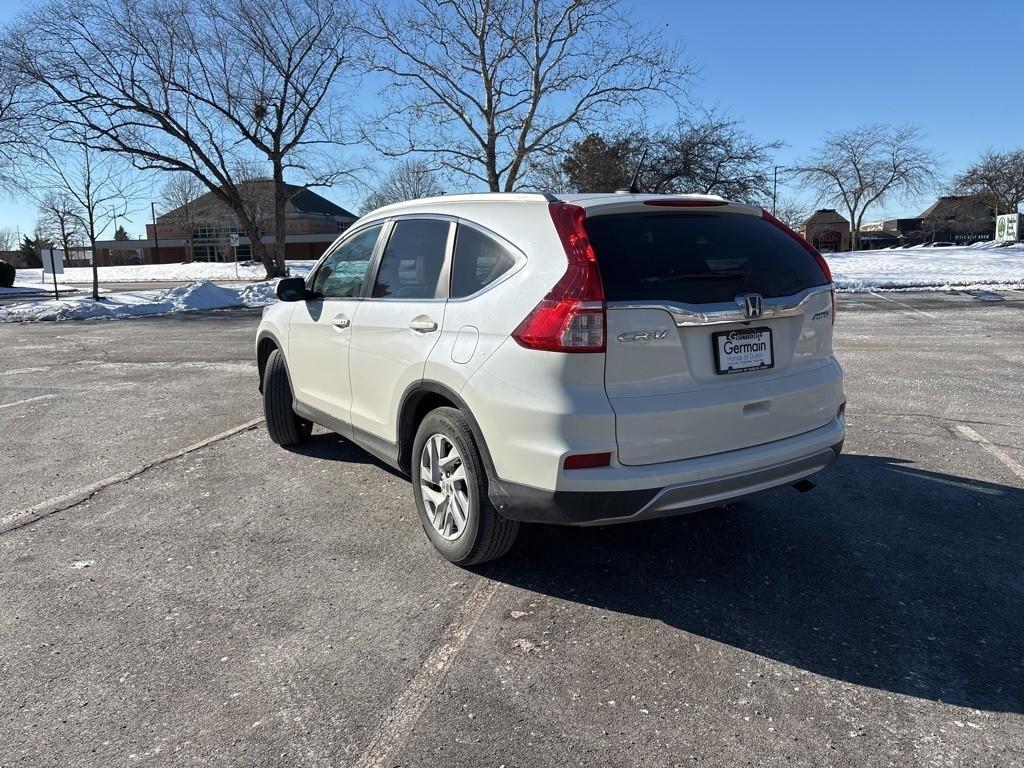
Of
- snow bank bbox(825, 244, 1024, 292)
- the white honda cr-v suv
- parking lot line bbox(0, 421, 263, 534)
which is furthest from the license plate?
snow bank bbox(825, 244, 1024, 292)

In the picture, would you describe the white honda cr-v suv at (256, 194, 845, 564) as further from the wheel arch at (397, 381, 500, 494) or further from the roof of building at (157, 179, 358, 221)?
the roof of building at (157, 179, 358, 221)

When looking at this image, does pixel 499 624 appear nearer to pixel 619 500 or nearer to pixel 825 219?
pixel 619 500

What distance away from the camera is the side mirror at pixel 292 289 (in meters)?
4.97

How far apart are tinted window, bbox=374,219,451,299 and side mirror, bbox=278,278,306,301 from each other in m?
0.95

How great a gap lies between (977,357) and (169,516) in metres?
9.64

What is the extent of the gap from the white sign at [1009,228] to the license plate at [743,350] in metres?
58.2

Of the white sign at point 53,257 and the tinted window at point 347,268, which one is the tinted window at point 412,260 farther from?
the white sign at point 53,257

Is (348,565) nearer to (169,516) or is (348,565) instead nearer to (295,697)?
(295,697)

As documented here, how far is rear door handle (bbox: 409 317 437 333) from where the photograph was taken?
11.8ft

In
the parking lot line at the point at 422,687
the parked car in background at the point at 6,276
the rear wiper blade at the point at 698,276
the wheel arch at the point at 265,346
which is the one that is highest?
the parked car in background at the point at 6,276

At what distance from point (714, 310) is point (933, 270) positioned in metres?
31.5

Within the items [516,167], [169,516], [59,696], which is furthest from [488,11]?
[59,696]

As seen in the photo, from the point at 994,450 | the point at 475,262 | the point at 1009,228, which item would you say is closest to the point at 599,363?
the point at 475,262

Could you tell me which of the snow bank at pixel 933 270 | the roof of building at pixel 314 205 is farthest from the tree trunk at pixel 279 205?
the roof of building at pixel 314 205
